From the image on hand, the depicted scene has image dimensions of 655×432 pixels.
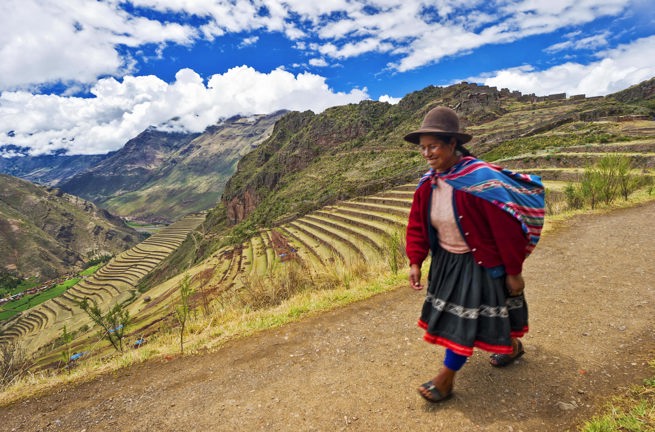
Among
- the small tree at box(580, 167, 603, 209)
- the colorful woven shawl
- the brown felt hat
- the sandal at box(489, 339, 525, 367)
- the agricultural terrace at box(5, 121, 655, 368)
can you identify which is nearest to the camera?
the colorful woven shawl

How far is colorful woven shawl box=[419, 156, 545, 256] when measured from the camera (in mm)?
2219

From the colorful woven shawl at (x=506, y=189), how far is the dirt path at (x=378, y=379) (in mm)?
1396

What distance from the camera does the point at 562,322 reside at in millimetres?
3760

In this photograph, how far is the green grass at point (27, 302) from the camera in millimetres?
98081

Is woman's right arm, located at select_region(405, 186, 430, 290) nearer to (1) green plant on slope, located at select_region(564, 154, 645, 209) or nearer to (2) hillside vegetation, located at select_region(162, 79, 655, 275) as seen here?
(1) green plant on slope, located at select_region(564, 154, 645, 209)

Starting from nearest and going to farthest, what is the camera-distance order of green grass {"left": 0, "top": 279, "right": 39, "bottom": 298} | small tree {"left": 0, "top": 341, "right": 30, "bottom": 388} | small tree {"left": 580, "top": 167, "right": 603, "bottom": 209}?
small tree {"left": 0, "top": 341, "right": 30, "bottom": 388}
small tree {"left": 580, "top": 167, "right": 603, "bottom": 209}
green grass {"left": 0, "top": 279, "right": 39, "bottom": 298}

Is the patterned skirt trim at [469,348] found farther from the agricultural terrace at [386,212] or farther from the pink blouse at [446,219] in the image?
the agricultural terrace at [386,212]

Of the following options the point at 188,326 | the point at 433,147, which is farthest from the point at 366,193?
the point at 433,147

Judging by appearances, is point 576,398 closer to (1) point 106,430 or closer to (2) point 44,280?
(1) point 106,430

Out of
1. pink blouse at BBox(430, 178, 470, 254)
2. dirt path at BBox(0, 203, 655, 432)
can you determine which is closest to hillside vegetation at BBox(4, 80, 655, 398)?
dirt path at BBox(0, 203, 655, 432)

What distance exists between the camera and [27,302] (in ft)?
348

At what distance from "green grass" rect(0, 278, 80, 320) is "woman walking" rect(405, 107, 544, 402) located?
136 meters

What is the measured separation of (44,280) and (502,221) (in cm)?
19706

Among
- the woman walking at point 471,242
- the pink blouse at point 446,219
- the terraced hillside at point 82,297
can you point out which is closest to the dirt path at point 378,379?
the woman walking at point 471,242
